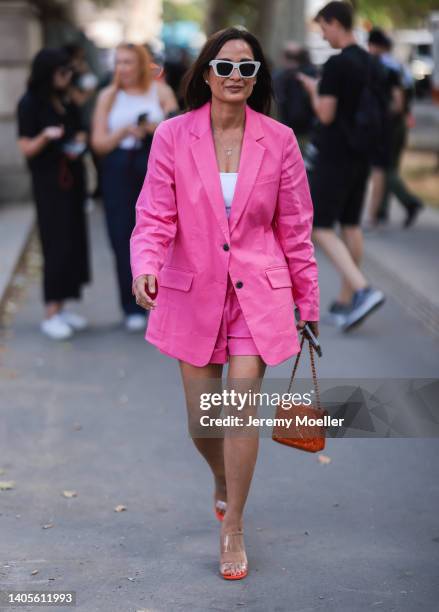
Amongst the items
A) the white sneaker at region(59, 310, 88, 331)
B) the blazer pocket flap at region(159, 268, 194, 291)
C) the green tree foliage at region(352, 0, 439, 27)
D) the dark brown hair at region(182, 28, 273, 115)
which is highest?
the dark brown hair at region(182, 28, 273, 115)

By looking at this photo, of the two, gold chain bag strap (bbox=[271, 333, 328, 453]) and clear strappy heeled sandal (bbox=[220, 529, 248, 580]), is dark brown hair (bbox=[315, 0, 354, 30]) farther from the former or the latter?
clear strappy heeled sandal (bbox=[220, 529, 248, 580])

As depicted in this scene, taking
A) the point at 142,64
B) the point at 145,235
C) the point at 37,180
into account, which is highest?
the point at 145,235

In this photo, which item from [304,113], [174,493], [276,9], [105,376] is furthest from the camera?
[276,9]

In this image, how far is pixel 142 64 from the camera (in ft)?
27.1

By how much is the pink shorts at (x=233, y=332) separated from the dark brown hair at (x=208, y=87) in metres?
0.73

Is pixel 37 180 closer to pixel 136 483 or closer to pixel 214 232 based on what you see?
pixel 136 483

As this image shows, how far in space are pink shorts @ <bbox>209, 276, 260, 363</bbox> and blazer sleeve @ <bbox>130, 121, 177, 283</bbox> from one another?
284 millimetres

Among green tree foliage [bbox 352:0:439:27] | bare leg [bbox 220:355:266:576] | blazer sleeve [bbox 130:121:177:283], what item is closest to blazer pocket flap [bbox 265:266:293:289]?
bare leg [bbox 220:355:266:576]

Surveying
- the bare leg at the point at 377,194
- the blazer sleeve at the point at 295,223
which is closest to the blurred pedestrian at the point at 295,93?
the bare leg at the point at 377,194

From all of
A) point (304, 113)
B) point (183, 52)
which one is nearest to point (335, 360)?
point (304, 113)

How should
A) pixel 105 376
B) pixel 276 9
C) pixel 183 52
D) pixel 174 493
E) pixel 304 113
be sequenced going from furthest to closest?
pixel 276 9 < pixel 183 52 < pixel 304 113 < pixel 105 376 < pixel 174 493

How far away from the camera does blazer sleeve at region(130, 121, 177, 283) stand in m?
4.32

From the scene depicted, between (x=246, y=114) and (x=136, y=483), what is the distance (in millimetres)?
1857

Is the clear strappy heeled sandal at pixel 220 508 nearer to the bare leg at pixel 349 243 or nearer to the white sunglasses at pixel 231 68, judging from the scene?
the white sunglasses at pixel 231 68
